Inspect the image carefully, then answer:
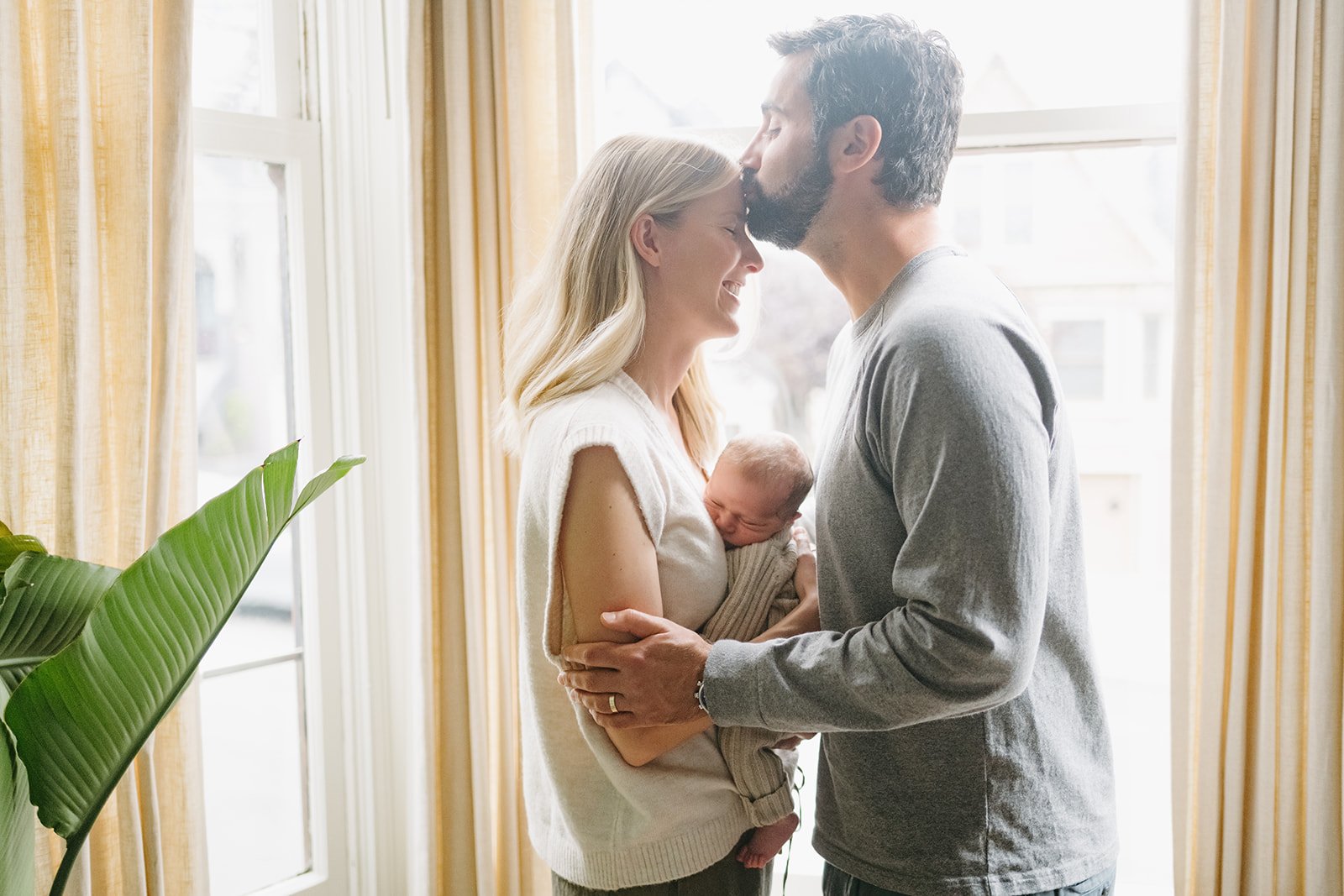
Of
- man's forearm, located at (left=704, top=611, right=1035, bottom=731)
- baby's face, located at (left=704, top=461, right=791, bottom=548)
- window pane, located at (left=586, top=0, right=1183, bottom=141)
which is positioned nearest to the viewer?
man's forearm, located at (left=704, top=611, right=1035, bottom=731)

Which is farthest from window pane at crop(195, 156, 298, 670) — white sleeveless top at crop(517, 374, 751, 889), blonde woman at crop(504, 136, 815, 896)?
white sleeveless top at crop(517, 374, 751, 889)

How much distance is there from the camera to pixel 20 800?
1016 mm

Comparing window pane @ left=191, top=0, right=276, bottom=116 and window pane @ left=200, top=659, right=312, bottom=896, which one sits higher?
window pane @ left=191, top=0, right=276, bottom=116

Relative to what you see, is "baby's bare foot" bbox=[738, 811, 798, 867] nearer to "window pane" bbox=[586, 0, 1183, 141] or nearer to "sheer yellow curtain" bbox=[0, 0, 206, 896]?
"sheer yellow curtain" bbox=[0, 0, 206, 896]

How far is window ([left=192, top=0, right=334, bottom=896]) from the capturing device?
7.06ft

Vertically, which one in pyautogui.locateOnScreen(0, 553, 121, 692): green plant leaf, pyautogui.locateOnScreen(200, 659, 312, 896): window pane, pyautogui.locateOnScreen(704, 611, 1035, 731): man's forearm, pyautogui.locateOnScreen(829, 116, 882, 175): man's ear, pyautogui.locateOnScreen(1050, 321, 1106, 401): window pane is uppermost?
pyautogui.locateOnScreen(829, 116, 882, 175): man's ear

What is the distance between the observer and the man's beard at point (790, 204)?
1.41 metres

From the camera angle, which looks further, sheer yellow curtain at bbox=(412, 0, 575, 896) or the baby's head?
sheer yellow curtain at bbox=(412, 0, 575, 896)

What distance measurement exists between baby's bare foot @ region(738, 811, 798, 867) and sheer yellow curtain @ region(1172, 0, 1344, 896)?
947 mm

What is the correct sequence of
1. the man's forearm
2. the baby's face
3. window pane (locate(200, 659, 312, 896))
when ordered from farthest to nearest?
1. window pane (locate(200, 659, 312, 896))
2. the baby's face
3. the man's forearm

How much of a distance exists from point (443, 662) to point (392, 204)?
104 centimetres

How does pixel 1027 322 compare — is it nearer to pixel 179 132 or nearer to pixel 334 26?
pixel 179 132

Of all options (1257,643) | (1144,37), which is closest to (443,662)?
(1257,643)

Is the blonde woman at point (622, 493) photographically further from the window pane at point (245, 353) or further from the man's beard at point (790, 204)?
the window pane at point (245, 353)
